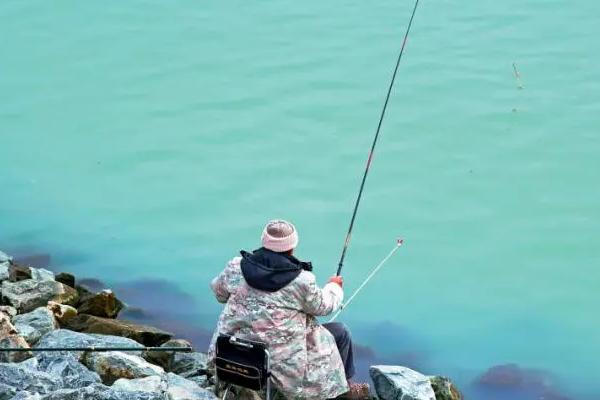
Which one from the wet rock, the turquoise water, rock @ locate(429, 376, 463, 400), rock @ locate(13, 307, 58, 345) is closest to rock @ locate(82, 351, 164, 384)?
the wet rock

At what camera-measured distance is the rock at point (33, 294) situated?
20.7 ft

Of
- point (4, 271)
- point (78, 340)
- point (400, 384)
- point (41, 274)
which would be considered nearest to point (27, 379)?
point (78, 340)

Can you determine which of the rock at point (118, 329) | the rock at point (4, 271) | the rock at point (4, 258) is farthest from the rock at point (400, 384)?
the rock at point (4, 258)

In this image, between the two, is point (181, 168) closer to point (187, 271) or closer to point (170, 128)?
point (170, 128)

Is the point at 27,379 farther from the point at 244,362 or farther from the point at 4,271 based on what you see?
the point at 4,271

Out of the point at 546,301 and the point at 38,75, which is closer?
the point at 546,301

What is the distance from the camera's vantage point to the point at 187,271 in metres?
7.21

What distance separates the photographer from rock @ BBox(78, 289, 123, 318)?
21.2ft

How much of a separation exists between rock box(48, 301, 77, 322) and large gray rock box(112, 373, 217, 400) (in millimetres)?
1594

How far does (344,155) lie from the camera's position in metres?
8.55

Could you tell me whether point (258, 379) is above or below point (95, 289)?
above

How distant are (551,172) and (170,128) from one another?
3299mm

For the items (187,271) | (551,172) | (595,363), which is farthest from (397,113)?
(595,363)

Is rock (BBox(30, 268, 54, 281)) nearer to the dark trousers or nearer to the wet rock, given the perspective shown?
the wet rock
